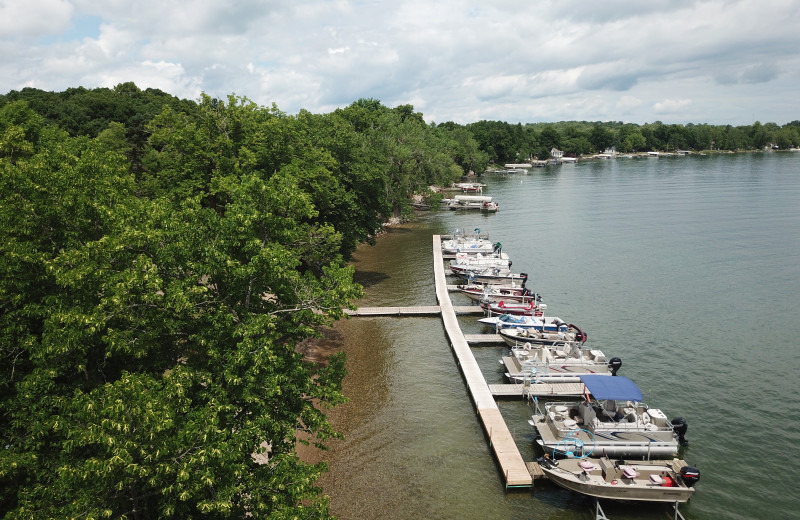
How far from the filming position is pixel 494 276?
1807 inches

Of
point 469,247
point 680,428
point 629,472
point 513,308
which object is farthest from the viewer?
point 469,247

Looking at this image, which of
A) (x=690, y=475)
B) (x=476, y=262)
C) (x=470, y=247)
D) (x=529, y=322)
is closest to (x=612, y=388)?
(x=690, y=475)

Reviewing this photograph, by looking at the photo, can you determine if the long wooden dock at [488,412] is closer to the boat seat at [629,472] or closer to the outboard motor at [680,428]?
the boat seat at [629,472]

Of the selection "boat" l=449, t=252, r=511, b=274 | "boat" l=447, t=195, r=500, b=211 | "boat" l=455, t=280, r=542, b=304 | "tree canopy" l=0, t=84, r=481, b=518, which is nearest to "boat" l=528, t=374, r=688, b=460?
"tree canopy" l=0, t=84, r=481, b=518

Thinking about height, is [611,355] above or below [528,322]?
below

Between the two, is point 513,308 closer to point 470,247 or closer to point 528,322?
point 528,322

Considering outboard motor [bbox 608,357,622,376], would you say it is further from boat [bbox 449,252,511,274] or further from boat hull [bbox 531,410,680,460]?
boat [bbox 449,252,511,274]

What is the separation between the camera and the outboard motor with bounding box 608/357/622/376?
29.0 m

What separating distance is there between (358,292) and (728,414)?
21636mm

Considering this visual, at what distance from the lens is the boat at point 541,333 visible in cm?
3250

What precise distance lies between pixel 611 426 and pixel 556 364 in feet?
22.8

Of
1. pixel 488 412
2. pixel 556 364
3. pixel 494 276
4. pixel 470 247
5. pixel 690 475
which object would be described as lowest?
pixel 690 475

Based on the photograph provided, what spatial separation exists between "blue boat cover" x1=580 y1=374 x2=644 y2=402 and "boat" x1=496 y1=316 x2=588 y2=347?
771cm

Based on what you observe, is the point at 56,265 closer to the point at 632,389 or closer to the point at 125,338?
the point at 125,338
